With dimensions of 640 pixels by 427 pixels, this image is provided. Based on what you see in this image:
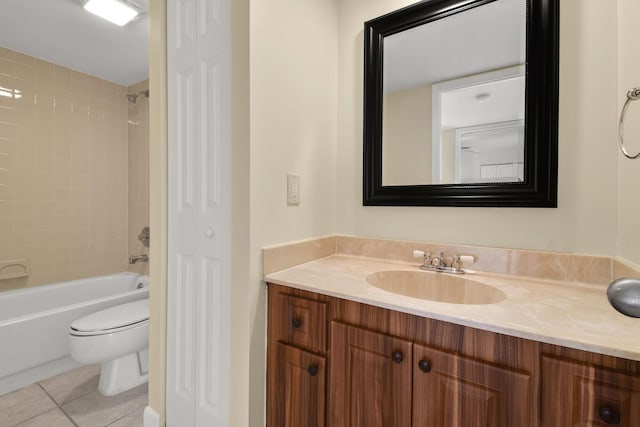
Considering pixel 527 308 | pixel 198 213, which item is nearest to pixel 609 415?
pixel 527 308

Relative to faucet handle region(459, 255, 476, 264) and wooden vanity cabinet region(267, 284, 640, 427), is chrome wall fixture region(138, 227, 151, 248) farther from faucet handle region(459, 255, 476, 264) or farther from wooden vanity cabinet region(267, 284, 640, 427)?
faucet handle region(459, 255, 476, 264)

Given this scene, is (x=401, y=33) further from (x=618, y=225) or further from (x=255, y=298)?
(x=255, y=298)

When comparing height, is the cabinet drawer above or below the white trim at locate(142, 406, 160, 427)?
above

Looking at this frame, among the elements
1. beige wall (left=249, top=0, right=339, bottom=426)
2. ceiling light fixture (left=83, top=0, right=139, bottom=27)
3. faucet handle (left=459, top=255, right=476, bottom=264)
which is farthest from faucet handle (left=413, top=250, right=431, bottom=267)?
ceiling light fixture (left=83, top=0, right=139, bottom=27)

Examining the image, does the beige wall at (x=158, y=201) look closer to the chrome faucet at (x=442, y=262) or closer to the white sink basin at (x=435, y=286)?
the white sink basin at (x=435, y=286)

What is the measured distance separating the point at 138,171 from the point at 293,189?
2.45 m

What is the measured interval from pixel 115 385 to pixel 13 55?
8.75ft

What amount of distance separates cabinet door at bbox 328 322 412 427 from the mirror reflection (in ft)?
2.56

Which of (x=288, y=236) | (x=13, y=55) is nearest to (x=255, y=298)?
(x=288, y=236)

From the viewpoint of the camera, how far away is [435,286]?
3.86ft

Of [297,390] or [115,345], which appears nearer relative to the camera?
[297,390]

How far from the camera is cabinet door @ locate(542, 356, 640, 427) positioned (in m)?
0.56

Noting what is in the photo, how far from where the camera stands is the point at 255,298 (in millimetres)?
1060

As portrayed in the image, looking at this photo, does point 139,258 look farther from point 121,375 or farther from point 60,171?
point 121,375
